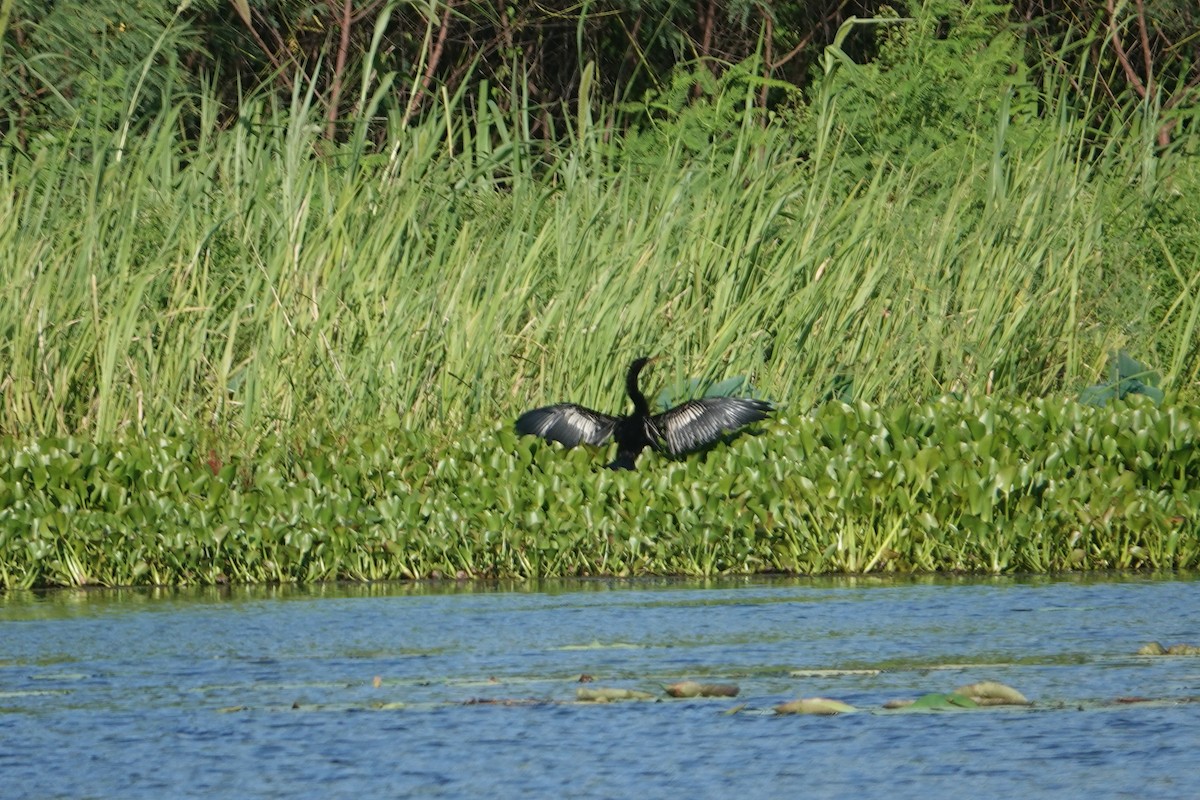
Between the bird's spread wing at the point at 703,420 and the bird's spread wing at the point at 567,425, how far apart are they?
0.69 ft

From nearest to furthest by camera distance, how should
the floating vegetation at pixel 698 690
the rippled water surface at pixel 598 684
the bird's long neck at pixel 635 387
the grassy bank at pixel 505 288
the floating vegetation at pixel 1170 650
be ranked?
the rippled water surface at pixel 598 684
the floating vegetation at pixel 698 690
the floating vegetation at pixel 1170 650
the bird's long neck at pixel 635 387
the grassy bank at pixel 505 288

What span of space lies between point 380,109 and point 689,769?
12976 mm

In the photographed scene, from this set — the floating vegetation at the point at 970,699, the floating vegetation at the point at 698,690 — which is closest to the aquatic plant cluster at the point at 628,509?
the floating vegetation at the point at 698,690

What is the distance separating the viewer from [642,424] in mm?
7008

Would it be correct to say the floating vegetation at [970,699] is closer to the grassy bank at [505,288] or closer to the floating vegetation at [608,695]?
the floating vegetation at [608,695]

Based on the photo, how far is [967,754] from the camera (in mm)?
3557

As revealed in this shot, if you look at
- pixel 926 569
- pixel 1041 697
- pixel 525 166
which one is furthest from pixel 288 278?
pixel 1041 697

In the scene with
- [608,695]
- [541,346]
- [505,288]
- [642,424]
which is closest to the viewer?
[608,695]

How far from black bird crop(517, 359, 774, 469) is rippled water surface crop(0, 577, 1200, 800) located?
83 centimetres

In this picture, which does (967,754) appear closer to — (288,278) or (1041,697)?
(1041,697)

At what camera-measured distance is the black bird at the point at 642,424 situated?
687cm

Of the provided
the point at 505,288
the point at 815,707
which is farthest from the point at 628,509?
the point at 815,707

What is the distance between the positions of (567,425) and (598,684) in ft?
8.78

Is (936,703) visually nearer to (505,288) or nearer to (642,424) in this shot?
(642,424)
